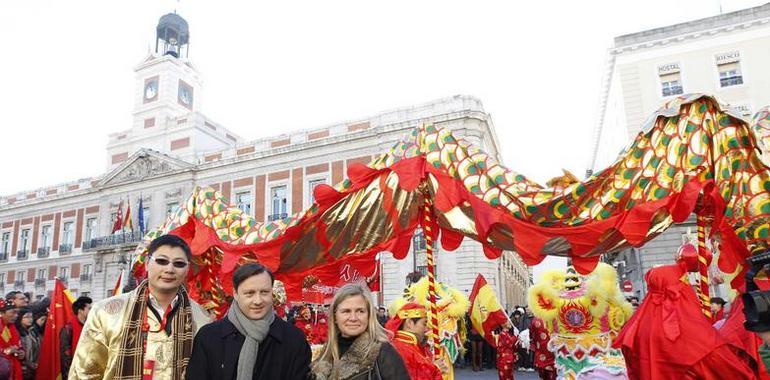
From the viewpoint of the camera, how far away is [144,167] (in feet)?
107

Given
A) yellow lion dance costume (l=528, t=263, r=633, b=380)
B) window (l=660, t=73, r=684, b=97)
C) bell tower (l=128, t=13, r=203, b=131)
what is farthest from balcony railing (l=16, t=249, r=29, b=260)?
yellow lion dance costume (l=528, t=263, r=633, b=380)

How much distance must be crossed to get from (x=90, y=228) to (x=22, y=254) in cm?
717

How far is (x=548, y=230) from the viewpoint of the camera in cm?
416

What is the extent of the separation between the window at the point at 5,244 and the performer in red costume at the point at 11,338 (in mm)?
40466

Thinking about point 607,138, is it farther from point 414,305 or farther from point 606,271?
point 414,305

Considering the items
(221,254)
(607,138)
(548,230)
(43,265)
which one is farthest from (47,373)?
(43,265)

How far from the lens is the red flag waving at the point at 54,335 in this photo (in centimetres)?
652

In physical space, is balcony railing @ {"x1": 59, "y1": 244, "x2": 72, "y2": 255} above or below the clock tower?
below

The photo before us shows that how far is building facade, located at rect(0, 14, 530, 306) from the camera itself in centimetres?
2419

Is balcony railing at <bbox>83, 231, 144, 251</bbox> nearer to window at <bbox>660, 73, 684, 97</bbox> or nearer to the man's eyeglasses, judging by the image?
window at <bbox>660, 73, 684, 97</bbox>

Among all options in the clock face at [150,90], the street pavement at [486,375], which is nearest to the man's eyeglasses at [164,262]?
the street pavement at [486,375]

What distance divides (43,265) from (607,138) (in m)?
36.1

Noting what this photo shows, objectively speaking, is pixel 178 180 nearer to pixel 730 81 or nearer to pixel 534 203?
pixel 730 81

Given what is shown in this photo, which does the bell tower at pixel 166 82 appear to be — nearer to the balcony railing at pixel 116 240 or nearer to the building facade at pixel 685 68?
the balcony railing at pixel 116 240
